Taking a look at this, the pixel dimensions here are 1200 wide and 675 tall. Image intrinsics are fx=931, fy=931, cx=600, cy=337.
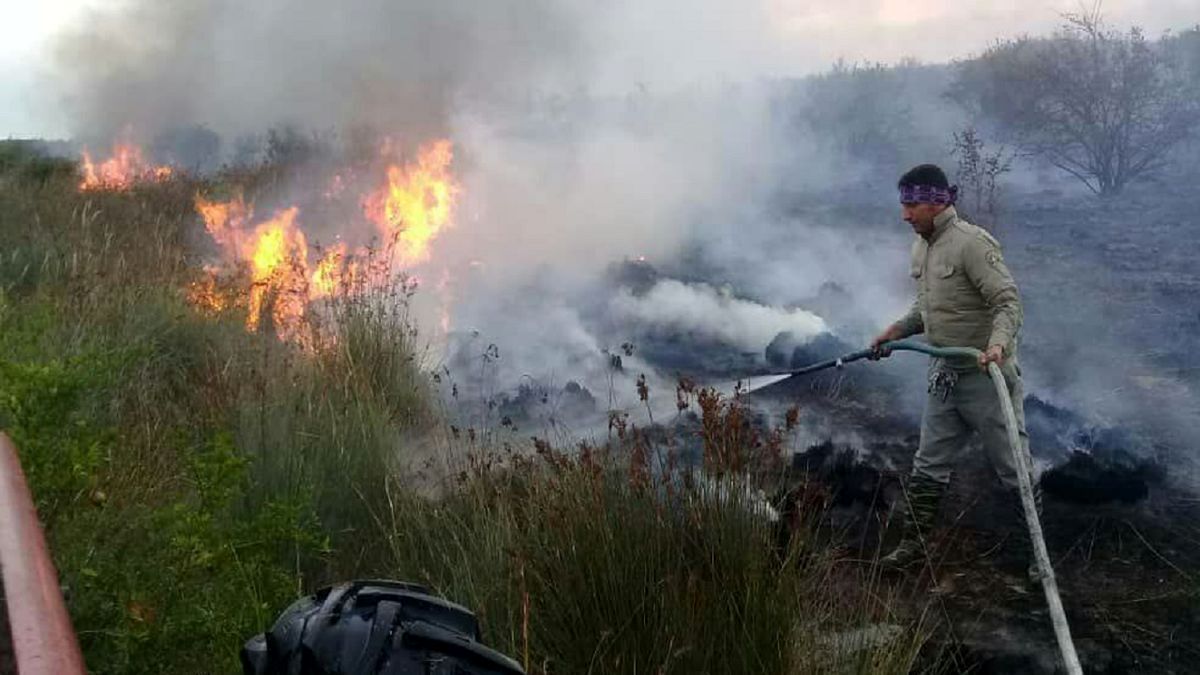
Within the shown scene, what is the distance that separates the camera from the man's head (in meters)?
4.79

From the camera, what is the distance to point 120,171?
1502cm

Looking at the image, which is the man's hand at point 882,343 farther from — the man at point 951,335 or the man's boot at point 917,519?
the man's boot at point 917,519

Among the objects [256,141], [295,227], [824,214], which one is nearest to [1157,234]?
[824,214]

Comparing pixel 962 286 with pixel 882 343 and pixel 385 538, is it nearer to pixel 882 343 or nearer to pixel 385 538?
pixel 882 343

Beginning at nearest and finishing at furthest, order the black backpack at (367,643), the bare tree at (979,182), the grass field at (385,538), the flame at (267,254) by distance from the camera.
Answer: the black backpack at (367,643) → the grass field at (385,538) → the flame at (267,254) → the bare tree at (979,182)

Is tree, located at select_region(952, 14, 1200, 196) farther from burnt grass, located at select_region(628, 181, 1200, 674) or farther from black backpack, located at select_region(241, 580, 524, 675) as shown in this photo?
black backpack, located at select_region(241, 580, 524, 675)

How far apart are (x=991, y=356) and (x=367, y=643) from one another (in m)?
3.49

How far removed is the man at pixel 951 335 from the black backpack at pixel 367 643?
140 inches

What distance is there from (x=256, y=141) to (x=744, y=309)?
9.97 m

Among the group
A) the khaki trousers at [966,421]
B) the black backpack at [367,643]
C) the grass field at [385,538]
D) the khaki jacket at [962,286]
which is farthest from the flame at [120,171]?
the black backpack at [367,643]

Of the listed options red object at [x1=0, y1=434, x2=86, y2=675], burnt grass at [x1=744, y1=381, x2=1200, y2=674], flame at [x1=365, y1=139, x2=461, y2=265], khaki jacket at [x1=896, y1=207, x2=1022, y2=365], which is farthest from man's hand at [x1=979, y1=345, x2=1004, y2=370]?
flame at [x1=365, y1=139, x2=461, y2=265]

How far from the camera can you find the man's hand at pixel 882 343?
4754 millimetres

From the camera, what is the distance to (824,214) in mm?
13508

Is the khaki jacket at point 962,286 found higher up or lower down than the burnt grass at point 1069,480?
higher up
